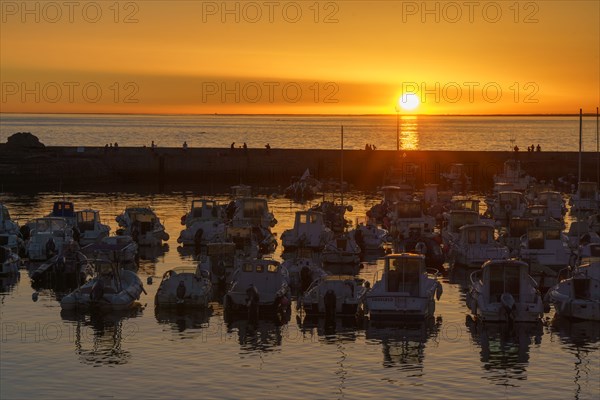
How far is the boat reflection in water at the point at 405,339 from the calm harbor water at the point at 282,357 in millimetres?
38

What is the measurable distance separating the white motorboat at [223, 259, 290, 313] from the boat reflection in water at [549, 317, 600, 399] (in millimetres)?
10680

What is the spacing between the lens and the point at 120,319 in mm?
43531

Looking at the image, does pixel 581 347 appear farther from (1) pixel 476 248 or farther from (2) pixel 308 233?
(2) pixel 308 233

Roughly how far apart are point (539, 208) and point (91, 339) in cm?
3888

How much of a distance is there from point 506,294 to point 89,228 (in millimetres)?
30076

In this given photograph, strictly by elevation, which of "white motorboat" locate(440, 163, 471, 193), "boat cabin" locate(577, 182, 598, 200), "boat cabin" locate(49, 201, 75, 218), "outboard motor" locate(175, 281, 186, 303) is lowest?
"outboard motor" locate(175, 281, 186, 303)

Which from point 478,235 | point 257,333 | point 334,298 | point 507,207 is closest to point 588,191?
point 507,207

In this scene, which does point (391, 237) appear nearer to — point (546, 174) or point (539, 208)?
point (539, 208)

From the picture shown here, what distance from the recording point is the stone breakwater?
375 feet

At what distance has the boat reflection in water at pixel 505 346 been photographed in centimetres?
3581

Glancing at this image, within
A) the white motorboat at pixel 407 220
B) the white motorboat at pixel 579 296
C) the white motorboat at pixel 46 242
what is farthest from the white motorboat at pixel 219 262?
the white motorboat at pixel 407 220

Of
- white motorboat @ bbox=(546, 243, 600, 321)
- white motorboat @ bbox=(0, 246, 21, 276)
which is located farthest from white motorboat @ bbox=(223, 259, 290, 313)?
white motorboat @ bbox=(0, 246, 21, 276)

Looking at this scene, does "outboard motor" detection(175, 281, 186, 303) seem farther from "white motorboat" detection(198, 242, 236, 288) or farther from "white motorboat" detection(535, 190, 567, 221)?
"white motorboat" detection(535, 190, 567, 221)

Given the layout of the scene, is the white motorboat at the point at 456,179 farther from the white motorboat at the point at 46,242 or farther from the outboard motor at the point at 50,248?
the outboard motor at the point at 50,248
